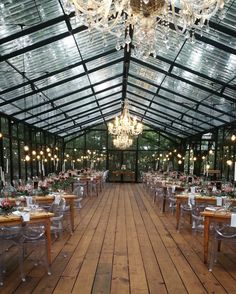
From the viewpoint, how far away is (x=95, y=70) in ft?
33.1

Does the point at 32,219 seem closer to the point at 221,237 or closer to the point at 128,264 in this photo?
the point at 128,264

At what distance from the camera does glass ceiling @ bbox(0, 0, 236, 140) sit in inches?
241

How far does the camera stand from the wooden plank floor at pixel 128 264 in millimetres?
4238

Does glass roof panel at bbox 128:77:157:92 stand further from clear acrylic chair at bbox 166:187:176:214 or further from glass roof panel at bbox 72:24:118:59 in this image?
clear acrylic chair at bbox 166:187:176:214

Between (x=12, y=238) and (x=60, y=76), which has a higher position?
(x=60, y=76)

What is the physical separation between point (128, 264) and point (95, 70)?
22.2 ft

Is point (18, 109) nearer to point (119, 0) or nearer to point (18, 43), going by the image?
point (18, 43)

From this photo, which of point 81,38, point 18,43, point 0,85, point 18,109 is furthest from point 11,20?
point 18,109

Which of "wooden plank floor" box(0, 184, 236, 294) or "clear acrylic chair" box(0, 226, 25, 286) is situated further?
"clear acrylic chair" box(0, 226, 25, 286)

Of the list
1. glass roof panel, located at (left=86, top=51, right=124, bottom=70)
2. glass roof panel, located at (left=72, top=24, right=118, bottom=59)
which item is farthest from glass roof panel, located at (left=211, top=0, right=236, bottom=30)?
glass roof panel, located at (left=86, top=51, right=124, bottom=70)

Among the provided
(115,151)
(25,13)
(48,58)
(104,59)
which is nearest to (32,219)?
(25,13)

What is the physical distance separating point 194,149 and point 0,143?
1197 centimetres

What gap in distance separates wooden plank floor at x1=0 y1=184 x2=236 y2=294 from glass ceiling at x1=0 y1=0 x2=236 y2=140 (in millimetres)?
3403

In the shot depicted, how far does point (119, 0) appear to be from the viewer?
3.25 metres
